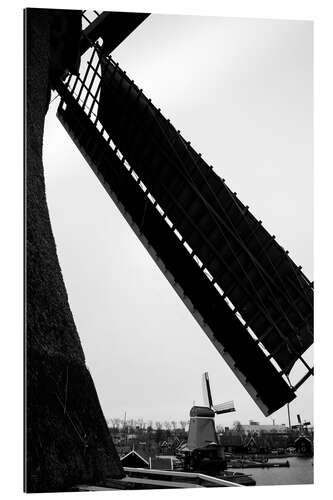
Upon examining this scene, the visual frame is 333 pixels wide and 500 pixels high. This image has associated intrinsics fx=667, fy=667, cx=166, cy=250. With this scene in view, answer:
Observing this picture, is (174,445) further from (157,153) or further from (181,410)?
(157,153)

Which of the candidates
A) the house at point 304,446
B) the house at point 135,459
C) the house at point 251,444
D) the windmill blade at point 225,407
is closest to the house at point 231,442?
the house at point 251,444

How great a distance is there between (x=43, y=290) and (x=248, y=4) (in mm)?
5205

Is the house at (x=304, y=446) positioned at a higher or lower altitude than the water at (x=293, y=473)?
higher

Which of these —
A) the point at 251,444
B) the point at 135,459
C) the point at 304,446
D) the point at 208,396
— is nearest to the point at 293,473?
the point at 304,446

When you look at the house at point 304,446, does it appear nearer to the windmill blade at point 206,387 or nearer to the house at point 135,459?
the windmill blade at point 206,387

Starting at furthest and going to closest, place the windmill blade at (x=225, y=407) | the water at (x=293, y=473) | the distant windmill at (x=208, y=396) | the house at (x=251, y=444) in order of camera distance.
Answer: the house at (x=251, y=444), the windmill blade at (x=225, y=407), the water at (x=293, y=473), the distant windmill at (x=208, y=396)

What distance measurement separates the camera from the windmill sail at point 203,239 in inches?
444

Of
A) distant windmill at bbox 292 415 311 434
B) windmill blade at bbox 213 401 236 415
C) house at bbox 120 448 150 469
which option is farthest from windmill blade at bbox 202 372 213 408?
house at bbox 120 448 150 469

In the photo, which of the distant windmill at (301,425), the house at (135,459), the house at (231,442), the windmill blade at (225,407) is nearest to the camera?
the distant windmill at (301,425)

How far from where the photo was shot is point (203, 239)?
12.1 m

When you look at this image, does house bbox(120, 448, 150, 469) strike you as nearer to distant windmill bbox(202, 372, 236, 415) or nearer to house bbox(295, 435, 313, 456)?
distant windmill bbox(202, 372, 236, 415)

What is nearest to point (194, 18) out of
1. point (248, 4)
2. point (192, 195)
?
point (248, 4)

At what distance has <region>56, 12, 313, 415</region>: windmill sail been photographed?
11281mm
